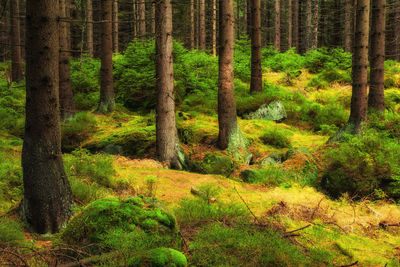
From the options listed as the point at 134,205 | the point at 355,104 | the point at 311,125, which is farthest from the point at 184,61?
the point at 134,205

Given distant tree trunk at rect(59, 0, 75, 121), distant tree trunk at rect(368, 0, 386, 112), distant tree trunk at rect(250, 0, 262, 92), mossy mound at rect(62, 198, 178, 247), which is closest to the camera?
mossy mound at rect(62, 198, 178, 247)

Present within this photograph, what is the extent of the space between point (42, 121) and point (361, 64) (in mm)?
9186

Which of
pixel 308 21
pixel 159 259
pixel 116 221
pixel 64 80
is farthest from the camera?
pixel 308 21

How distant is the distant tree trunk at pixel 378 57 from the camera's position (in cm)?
1130

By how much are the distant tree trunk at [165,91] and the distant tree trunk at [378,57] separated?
23.2ft

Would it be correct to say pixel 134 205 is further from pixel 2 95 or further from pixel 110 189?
pixel 2 95

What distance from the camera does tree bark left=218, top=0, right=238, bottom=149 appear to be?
423 inches

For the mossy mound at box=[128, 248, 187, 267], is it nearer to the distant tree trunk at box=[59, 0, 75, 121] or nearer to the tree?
the tree

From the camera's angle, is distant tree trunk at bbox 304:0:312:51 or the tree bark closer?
the tree bark

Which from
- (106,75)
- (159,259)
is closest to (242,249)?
(159,259)

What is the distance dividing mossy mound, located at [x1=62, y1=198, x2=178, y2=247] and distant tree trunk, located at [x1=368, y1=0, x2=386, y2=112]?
31.9 ft

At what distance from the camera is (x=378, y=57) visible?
11.5 metres

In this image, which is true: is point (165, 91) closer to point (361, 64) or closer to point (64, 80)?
point (64, 80)

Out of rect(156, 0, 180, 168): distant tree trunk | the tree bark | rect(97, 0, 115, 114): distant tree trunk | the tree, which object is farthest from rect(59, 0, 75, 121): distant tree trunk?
the tree
